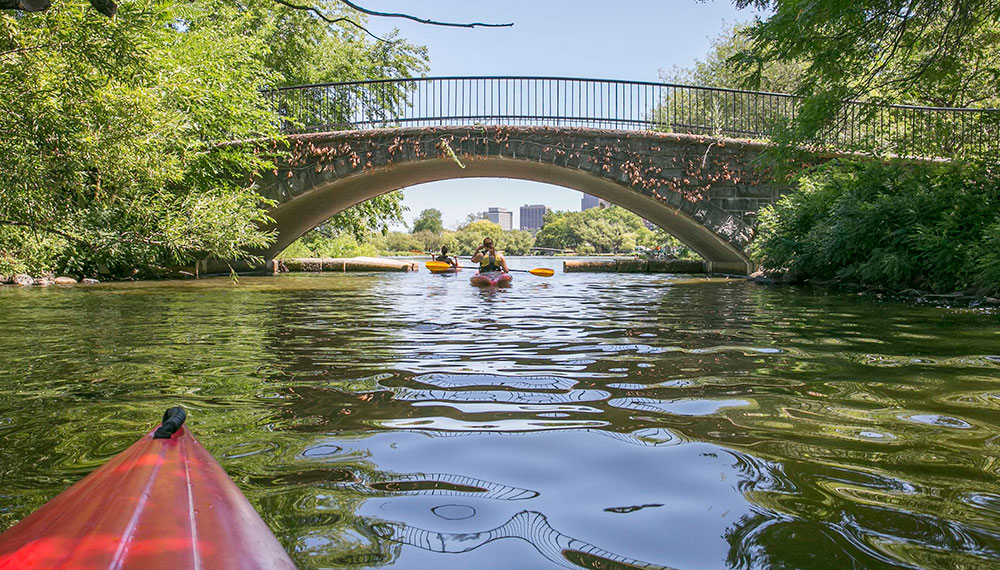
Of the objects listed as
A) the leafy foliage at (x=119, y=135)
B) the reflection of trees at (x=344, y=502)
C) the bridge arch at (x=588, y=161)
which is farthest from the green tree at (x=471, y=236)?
the reflection of trees at (x=344, y=502)

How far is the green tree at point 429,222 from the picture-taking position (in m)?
72.6

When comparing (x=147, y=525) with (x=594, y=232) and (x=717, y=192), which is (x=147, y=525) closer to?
(x=717, y=192)

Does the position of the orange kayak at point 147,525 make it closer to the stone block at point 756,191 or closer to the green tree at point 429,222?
the stone block at point 756,191

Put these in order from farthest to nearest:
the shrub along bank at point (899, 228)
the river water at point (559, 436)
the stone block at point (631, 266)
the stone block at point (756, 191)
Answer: the stone block at point (631, 266) → the stone block at point (756, 191) → the shrub along bank at point (899, 228) → the river water at point (559, 436)

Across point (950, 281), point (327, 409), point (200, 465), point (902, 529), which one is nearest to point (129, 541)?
point (200, 465)

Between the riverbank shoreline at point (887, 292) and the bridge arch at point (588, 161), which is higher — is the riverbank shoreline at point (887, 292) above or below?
below

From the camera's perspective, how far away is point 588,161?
46.2 ft

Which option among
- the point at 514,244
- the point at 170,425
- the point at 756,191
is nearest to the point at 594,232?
the point at 514,244

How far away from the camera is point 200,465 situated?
1.43 metres

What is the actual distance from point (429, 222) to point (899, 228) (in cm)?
6531

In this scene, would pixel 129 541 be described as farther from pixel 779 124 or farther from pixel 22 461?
pixel 779 124

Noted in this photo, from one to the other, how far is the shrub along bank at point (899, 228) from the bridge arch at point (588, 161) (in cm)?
208

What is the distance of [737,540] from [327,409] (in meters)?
1.71

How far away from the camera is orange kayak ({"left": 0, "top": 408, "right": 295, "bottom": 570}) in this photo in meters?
1.04
